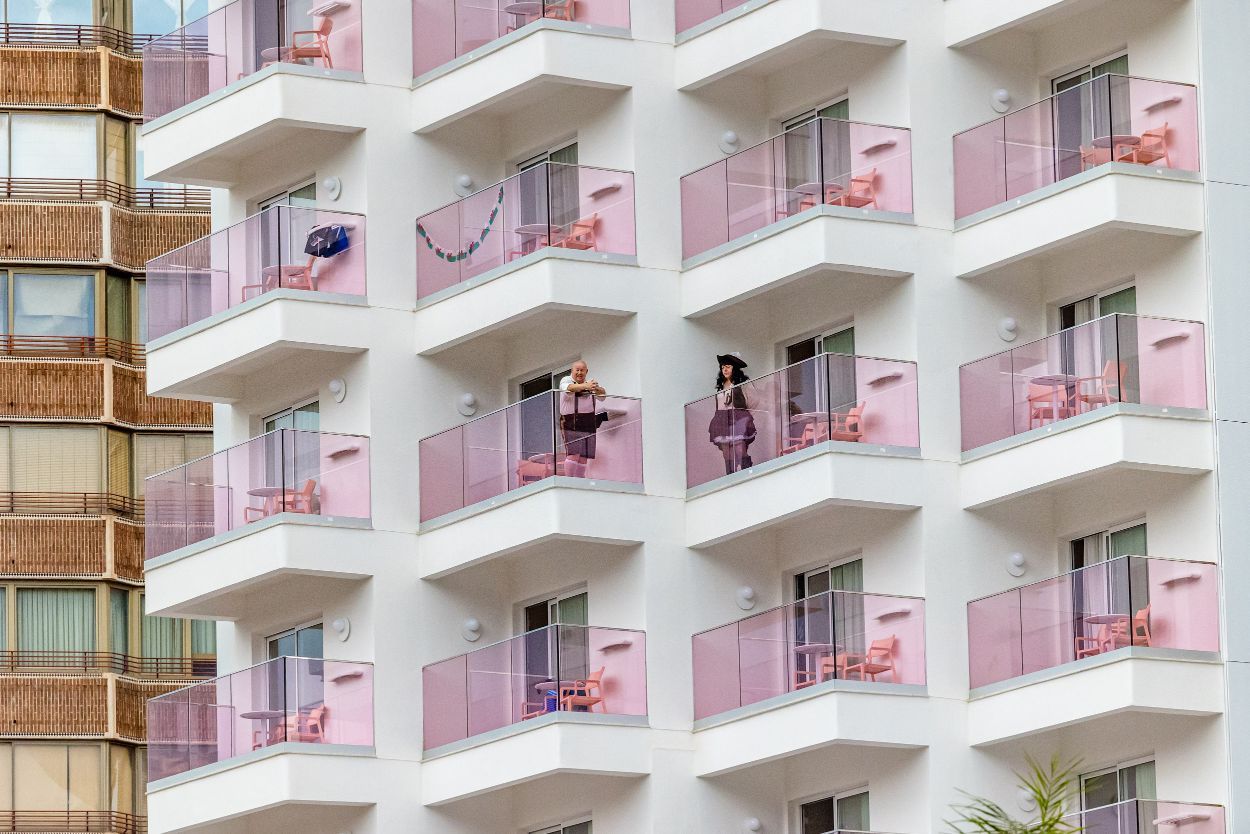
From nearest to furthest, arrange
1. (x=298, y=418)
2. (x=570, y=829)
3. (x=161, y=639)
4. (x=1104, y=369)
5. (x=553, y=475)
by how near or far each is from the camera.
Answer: (x=1104, y=369) → (x=553, y=475) → (x=570, y=829) → (x=298, y=418) → (x=161, y=639)

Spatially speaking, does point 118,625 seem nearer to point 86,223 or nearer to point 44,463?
point 44,463

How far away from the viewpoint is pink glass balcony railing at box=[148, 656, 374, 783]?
4988cm

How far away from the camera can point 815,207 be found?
4812 centimetres

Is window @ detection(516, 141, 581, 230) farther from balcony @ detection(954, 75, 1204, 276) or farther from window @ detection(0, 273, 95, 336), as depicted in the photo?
window @ detection(0, 273, 95, 336)

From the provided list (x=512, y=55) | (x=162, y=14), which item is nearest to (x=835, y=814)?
(x=512, y=55)

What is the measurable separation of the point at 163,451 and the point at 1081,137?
2981cm

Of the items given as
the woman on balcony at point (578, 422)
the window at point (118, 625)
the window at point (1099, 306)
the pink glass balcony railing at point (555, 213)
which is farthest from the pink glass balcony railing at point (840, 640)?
the window at point (118, 625)

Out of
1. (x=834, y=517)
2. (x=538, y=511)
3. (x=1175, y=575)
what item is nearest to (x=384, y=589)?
(x=538, y=511)

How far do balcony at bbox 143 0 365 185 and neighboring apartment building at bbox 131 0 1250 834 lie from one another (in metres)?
0.07

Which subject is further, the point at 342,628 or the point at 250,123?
the point at 250,123

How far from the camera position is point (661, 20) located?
5119 cm

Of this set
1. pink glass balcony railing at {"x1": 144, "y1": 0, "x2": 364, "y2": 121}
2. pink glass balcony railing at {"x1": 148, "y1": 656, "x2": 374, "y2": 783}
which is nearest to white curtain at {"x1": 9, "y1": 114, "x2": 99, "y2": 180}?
pink glass balcony railing at {"x1": 144, "y1": 0, "x2": 364, "y2": 121}

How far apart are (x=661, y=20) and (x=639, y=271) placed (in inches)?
133

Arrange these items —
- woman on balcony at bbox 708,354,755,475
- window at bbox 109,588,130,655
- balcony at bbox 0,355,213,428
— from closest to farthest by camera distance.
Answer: woman on balcony at bbox 708,354,755,475 → window at bbox 109,588,130,655 → balcony at bbox 0,355,213,428
